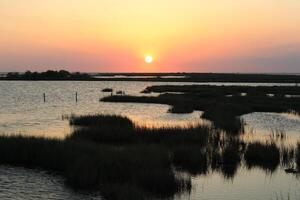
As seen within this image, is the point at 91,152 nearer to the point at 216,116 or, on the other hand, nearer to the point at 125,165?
Answer: the point at 125,165

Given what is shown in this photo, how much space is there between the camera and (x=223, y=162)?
19734mm

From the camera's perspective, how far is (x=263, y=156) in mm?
20062

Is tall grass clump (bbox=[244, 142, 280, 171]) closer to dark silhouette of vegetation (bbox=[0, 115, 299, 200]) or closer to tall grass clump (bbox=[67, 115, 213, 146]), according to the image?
dark silhouette of vegetation (bbox=[0, 115, 299, 200])

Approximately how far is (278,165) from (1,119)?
990 inches

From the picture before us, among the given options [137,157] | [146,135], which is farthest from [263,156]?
[146,135]

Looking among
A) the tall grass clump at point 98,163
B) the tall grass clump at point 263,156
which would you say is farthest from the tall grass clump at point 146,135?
the tall grass clump at point 98,163

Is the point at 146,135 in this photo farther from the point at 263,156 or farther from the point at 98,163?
the point at 98,163

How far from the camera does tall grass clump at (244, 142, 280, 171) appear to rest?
19.6 metres

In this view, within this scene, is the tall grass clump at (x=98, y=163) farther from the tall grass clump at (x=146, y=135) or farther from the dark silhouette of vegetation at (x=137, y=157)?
the tall grass clump at (x=146, y=135)

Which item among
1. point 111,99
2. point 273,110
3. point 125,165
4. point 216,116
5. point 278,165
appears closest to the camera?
point 125,165

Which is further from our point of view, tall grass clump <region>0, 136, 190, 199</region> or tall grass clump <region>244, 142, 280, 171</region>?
tall grass clump <region>244, 142, 280, 171</region>

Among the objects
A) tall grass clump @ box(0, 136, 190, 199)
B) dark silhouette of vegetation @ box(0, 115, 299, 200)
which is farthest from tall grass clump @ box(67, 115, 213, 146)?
tall grass clump @ box(0, 136, 190, 199)

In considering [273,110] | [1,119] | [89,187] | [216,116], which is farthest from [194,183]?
[273,110]

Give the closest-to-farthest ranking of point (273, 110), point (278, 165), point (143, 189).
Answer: point (143, 189) < point (278, 165) < point (273, 110)
